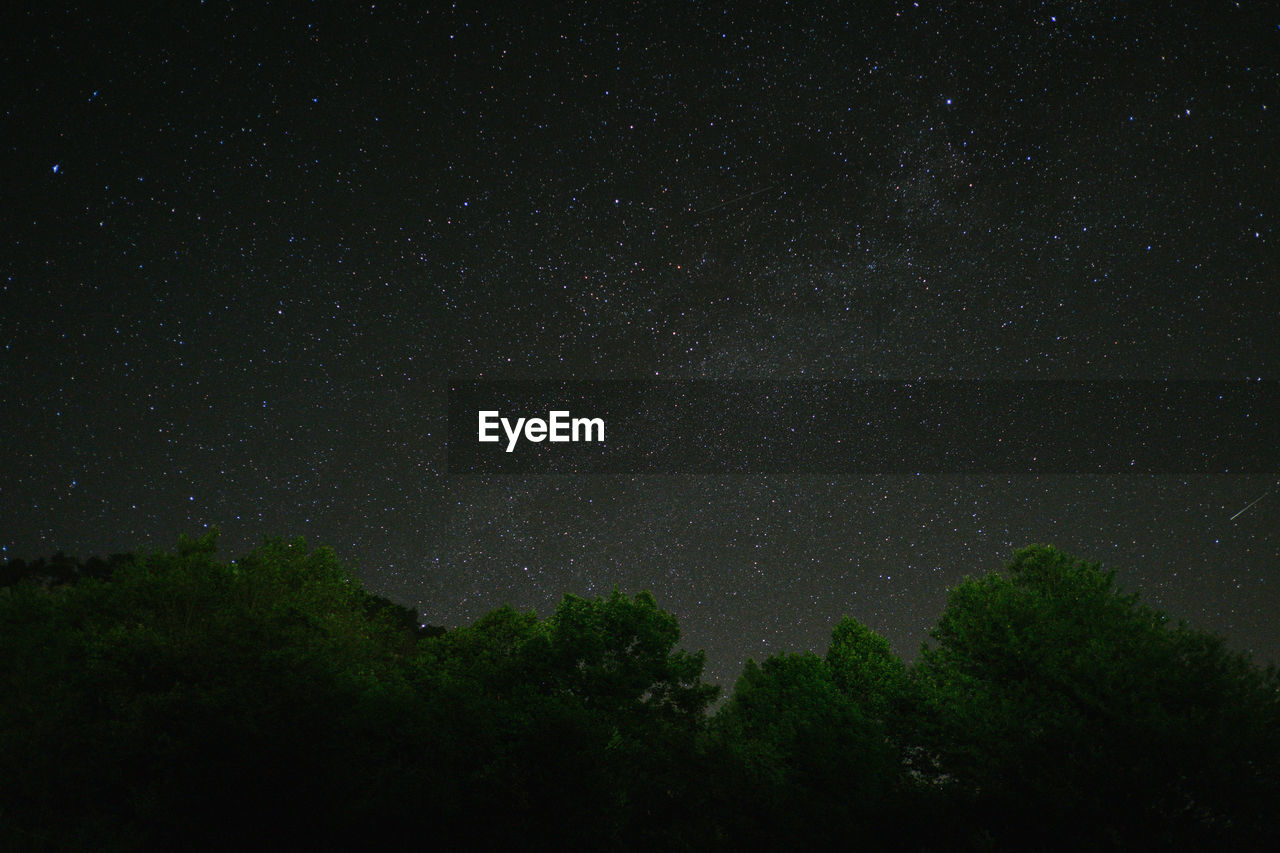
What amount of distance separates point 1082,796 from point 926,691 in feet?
19.4

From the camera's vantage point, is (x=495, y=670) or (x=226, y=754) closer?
(x=226, y=754)

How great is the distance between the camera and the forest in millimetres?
23844

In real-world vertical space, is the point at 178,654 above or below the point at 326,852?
above

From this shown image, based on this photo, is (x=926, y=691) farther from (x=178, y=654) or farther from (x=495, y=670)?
(x=178, y=654)

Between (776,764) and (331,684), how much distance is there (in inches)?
580

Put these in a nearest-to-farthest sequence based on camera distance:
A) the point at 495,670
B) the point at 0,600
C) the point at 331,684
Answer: the point at 331,684 → the point at 495,670 → the point at 0,600

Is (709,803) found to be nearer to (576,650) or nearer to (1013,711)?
(576,650)

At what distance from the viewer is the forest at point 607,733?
2384 cm

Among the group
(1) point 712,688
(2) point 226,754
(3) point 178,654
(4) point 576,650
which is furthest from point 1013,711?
(3) point 178,654

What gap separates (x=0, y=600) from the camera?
1318 inches

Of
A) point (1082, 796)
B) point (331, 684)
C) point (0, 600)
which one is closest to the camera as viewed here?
point (1082, 796)

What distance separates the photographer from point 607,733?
87.0 ft

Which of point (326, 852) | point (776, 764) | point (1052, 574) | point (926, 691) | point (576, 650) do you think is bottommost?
point (326, 852)

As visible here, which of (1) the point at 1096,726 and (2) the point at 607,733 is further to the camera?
(2) the point at 607,733
